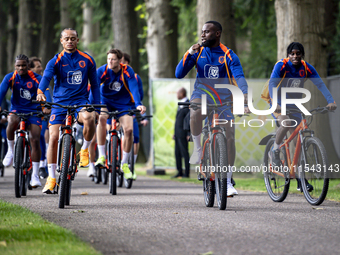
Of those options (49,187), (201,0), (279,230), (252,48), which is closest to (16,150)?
(49,187)

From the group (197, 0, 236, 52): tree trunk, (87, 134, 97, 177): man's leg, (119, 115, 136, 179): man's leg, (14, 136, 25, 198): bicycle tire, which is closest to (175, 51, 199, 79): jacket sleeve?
(119, 115, 136, 179): man's leg

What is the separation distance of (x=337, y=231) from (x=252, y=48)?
58.7ft

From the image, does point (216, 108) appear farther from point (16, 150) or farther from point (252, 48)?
point (252, 48)

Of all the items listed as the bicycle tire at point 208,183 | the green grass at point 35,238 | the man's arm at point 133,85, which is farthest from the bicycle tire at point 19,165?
the bicycle tire at point 208,183

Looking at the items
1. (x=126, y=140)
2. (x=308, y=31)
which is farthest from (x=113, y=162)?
(x=308, y=31)

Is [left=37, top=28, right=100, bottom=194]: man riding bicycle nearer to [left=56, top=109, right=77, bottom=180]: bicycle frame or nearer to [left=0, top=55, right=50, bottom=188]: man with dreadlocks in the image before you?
[left=56, top=109, right=77, bottom=180]: bicycle frame

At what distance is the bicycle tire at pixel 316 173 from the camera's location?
6.77m

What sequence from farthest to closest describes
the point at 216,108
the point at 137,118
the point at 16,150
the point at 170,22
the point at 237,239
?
the point at 170,22 < the point at 137,118 < the point at 16,150 < the point at 216,108 < the point at 237,239

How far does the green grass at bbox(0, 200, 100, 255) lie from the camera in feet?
13.5

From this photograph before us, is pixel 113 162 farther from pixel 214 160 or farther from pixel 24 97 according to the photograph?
pixel 214 160

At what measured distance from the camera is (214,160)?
670 centimetres

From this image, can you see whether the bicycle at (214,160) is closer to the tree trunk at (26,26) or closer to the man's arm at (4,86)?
the man's arm at (4,86)

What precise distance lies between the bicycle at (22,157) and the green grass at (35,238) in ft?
8.72

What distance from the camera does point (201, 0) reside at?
13.6 m
